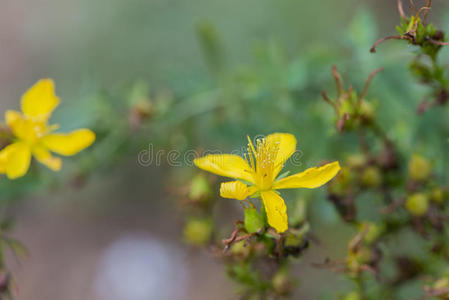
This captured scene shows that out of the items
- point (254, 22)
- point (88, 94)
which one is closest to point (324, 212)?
point (88, 94)

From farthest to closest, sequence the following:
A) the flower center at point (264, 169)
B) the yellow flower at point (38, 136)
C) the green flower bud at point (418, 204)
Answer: the yellow flower at point (38, 136), the green flower bud at point (418, 204), the flower center at point (264, 169)

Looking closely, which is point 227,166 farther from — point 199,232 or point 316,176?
point 199,232

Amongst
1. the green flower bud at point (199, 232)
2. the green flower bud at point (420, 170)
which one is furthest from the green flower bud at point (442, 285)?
the green flower bud at point (199, 232)

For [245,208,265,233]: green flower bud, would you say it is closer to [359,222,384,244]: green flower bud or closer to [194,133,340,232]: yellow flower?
[194,133,340,232]: yellow flower

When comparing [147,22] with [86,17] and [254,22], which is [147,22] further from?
[254,22]

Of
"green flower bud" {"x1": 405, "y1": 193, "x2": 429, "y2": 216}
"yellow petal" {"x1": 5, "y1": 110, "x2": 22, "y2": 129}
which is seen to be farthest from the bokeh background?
"green flower bud" {"x1": 405, "y1": 193, "x2": 429, "y2": 216}

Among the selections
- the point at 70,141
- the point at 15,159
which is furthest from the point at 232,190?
the point at 15,159

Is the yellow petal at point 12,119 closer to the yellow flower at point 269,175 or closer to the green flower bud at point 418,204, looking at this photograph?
the yellow flower at point 269,175
